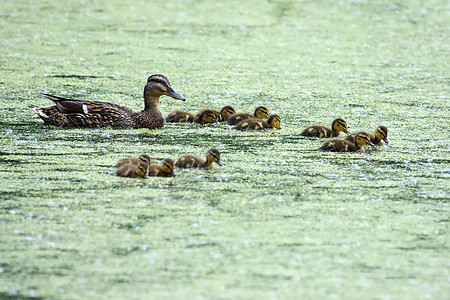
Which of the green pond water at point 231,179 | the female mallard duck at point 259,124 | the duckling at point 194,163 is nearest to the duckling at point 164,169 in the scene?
the green pond water at point 231,179

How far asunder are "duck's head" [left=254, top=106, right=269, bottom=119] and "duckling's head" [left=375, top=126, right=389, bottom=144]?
4.55 feet

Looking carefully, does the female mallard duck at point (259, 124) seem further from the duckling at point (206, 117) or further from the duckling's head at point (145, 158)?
the duckling's head at point (145, 158)

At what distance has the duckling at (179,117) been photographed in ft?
24.0

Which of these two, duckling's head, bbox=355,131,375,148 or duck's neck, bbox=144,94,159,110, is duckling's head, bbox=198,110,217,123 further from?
duckling's head, bbox=355,131,375,148

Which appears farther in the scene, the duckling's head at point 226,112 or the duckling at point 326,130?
the duckling's head at point 226,112

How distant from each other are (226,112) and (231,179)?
2.22 meters

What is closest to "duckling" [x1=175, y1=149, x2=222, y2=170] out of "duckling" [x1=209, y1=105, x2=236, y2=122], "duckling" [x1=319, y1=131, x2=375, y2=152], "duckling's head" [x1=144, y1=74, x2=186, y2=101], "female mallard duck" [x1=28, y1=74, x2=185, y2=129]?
"duckling" [x1=319, y1=131, x2=375, y2=152]

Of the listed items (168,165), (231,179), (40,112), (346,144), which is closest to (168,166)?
(168,165)

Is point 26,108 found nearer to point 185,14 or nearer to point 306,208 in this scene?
point 306,208

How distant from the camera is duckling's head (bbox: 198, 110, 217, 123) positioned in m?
7.20

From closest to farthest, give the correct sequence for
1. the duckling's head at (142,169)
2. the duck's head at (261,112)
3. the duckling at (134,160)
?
the duckling's head at (142,169), the duckling at (134,160), the duck's head at (261,112)

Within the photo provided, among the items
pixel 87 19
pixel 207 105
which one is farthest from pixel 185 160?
pixel 87 19

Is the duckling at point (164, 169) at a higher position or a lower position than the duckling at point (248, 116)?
lower

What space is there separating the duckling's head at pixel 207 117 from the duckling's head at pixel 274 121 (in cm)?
57
